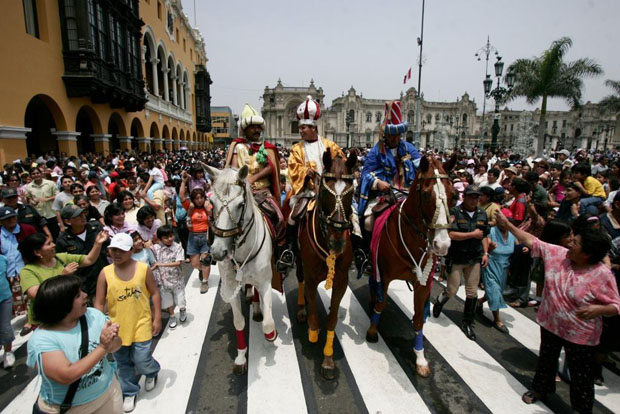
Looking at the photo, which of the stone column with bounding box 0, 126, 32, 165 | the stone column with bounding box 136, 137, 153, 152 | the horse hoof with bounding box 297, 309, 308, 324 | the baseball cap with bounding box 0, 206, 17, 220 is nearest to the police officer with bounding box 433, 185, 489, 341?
the horse hoof with bounding box 297, 309, 308, 324

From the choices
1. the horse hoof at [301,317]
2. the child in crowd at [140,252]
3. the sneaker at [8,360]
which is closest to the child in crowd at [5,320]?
the sneaker at [8,360]

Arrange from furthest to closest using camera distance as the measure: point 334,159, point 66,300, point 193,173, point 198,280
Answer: point 193,173
point 198,280
point 334,159
point 66,300

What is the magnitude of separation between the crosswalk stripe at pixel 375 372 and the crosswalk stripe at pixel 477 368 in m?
0.75

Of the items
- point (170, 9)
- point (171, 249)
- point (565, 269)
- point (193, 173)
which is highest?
point (170, 9)

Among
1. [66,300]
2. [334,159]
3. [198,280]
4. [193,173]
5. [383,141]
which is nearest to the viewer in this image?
[66,300]

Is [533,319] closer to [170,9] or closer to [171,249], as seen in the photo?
[171,249]

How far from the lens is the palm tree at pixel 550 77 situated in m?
20.3

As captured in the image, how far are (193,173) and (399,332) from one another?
5.80m

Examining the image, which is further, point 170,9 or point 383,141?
point 170,9

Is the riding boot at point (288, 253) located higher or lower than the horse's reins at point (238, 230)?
lower

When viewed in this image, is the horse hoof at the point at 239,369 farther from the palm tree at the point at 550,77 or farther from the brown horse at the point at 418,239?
the palm tree at the point at 550,77

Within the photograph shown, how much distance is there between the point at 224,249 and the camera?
3045 mm

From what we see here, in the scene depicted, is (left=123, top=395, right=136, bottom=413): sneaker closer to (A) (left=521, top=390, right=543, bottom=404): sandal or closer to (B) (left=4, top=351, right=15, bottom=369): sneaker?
(B) (left=4, top=351, right=15, bottom=369): sneaker

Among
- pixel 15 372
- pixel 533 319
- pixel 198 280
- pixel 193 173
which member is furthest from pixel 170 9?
pixel 533 319
